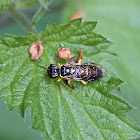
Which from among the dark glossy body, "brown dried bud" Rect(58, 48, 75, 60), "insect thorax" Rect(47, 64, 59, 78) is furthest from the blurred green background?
"insect thorax" Rect(47, 64, 59, 78)

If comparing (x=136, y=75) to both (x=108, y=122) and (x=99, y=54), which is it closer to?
(x=99, y=54)

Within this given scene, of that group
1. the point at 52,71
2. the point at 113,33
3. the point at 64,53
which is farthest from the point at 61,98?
the point at 113,33

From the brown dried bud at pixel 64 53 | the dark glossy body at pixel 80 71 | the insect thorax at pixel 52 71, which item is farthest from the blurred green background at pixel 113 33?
the insect thorax at pixel 52 71

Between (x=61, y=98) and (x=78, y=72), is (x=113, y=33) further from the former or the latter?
(x=61, y=98)

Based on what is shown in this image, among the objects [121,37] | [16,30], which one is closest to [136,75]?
[121,37]

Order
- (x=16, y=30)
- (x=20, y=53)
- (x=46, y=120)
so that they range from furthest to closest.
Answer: (x=16, y=30) < (x=20, y=53) < (x=46, y=120)

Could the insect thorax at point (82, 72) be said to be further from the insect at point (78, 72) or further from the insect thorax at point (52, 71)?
the insect thorax at point (52, 71)

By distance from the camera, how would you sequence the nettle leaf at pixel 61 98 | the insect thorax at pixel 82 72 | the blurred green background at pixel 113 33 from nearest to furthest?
the nettle leaf at pixel 61 98 → the insect thorax at pixel 82 72 → the blurred green background at pixel 113 33
